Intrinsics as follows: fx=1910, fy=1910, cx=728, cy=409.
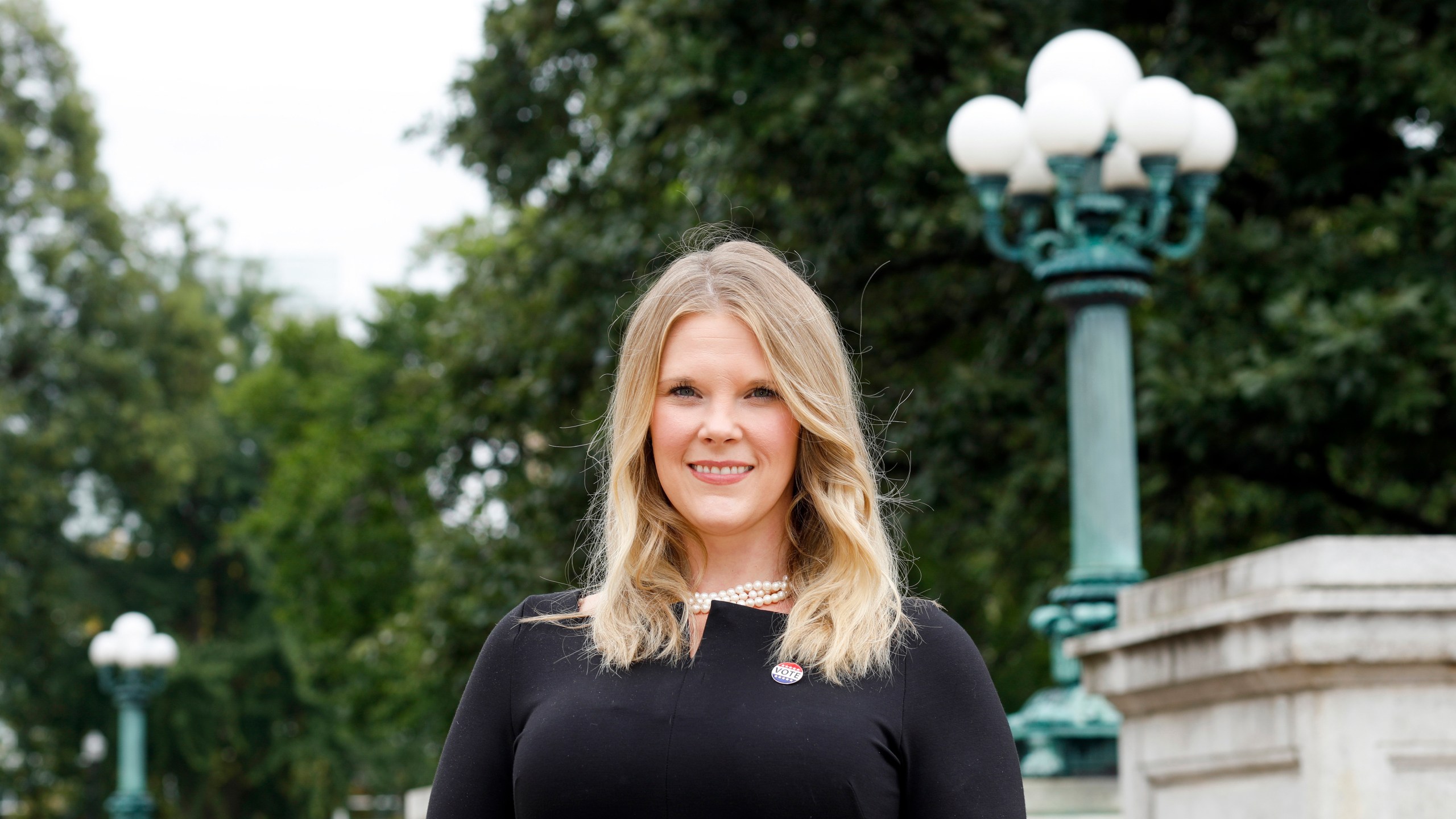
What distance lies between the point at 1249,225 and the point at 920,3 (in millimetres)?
2663

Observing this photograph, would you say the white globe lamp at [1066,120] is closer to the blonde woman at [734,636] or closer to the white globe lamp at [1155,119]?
the white globe lamp at [1155,119]

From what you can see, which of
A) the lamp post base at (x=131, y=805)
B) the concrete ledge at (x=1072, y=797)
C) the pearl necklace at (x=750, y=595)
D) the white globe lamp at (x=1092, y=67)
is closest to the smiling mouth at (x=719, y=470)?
the pearl necklace at (x=750, y=595)

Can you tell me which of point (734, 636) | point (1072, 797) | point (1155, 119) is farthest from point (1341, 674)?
point (1155, 119)

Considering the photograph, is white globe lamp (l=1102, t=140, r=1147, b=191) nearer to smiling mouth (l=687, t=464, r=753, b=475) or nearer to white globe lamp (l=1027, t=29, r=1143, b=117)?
white globe lamp (l=1027, t=29, r=1143, b=117)

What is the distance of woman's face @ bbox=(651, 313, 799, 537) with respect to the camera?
2.46 meters

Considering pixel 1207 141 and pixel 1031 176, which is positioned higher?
pixel 1207 141

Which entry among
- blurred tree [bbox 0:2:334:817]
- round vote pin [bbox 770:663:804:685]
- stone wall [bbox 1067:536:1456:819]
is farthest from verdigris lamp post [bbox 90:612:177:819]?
round vote pin [bbox 770:663:804:685]

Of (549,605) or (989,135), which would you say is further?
(989,135)

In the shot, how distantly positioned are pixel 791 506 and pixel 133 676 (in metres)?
21.2

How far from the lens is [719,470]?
248 centimetres

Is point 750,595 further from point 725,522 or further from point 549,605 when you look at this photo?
point 549,605

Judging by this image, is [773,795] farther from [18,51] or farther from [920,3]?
[18,51]

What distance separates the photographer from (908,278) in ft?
49.1

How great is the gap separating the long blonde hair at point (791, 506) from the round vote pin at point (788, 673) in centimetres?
1
